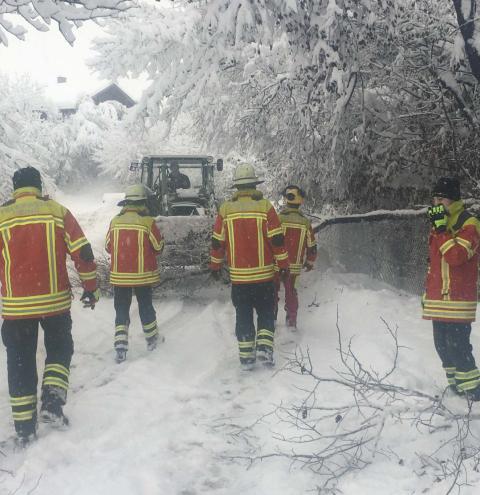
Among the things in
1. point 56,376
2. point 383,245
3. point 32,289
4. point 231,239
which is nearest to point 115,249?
point 231,239

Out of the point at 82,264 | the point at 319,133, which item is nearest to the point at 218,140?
the point at 319,133

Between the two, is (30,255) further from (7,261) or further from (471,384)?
(471,384)

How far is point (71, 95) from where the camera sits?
154 ft

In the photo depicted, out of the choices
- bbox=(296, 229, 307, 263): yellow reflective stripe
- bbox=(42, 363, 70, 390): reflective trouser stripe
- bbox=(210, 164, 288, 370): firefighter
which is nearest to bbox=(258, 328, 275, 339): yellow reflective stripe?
bbox=(210, 164, 288, 370): firefighter

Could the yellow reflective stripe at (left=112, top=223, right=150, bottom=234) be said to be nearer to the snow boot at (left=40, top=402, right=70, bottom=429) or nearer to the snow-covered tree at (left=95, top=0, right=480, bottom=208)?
the snow-covered tree at (left=95, top=0, right=480, bottom=208)

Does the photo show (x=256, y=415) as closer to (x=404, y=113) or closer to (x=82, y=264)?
(x=82, y=264)

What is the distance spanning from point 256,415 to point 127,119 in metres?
6.10

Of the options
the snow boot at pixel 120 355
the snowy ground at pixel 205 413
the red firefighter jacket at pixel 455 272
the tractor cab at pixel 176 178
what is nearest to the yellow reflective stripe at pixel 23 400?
the snowy ground at pixel 205 413

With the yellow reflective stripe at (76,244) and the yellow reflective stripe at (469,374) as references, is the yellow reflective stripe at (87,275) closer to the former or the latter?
the yellow reflective stripe at (76,244)

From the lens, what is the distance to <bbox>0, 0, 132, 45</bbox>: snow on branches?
3838 mm

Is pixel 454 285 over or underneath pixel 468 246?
underneath

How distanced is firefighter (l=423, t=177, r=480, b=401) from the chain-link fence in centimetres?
294

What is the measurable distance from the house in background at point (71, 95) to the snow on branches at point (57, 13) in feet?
129

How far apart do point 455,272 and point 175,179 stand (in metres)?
8.63
